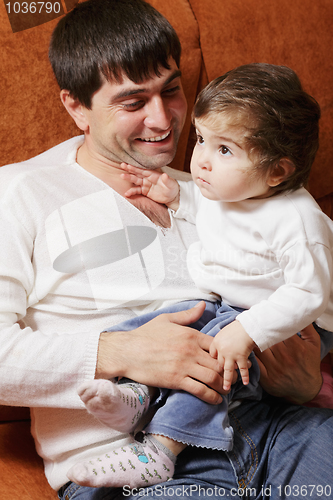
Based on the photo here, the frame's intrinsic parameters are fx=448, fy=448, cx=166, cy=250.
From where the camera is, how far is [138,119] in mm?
1287

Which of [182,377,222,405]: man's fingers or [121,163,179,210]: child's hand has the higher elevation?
[121,163,179,210]: child's hand

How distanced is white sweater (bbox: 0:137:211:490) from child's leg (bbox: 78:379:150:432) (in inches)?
4.2

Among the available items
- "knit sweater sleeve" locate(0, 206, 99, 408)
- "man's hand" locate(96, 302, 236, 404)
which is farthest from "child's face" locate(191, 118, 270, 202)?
"knit sweater sleeve" locate(0, 206, 99, 408)

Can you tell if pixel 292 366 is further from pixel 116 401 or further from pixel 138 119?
pixel 138 119

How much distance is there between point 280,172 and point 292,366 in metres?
0.52

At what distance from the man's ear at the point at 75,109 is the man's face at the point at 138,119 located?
0.02m

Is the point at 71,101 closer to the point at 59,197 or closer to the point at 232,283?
the point at 59,197

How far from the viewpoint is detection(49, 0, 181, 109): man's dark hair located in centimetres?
123

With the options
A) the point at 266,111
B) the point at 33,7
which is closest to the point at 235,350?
the point at 266,111

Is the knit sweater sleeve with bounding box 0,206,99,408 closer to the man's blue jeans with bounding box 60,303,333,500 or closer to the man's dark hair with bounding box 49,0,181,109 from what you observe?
the man's blue jeans with bounding box 60,303,333,500

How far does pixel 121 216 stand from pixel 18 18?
686 mm

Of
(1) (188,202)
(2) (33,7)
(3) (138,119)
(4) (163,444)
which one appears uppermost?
(2) (33,7)

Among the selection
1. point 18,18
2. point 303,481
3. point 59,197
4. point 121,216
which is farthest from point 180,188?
point 303,481

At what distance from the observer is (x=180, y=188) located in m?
1.35
